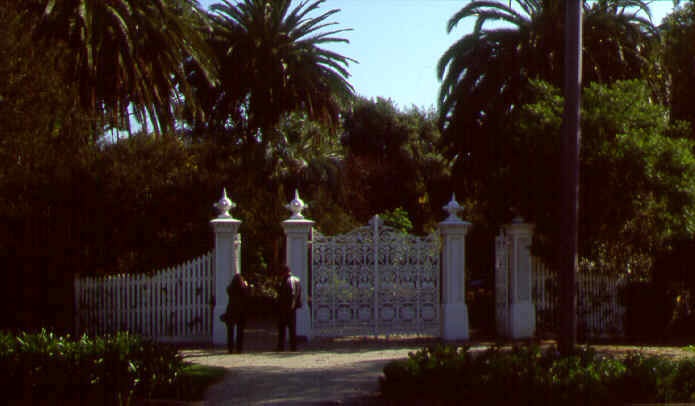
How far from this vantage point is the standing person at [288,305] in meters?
14.9

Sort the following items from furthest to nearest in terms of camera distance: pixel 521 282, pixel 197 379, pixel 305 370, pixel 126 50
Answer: pixel 126 50
pixel 521 282
pixel 305 370
pixel 197 379

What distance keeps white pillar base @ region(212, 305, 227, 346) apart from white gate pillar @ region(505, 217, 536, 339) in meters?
5.45

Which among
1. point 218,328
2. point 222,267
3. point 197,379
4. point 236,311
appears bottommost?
point 197,379

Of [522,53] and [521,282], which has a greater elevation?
[522,53]

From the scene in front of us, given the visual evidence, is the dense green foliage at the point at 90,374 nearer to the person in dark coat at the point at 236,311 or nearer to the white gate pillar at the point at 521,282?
the person in dark coat at the point at 236,311

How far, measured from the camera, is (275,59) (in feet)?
83.7

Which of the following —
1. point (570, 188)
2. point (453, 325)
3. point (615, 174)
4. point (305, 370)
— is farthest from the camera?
point (453, 325)

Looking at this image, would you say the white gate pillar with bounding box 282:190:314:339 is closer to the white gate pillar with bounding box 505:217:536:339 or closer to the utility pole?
the white gate pillar with bounding box 505:217:536:339

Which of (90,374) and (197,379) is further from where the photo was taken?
(197,379)

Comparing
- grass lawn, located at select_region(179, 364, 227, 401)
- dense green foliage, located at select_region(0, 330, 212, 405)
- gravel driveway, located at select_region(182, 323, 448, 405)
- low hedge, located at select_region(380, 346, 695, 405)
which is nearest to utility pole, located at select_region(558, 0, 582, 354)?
low hedge, located at select_region(380, 346, 695, 405)

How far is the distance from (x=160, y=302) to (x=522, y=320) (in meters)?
6.85

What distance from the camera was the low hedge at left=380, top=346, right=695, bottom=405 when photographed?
8.70m

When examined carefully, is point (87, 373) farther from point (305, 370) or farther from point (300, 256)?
point (300, 256)

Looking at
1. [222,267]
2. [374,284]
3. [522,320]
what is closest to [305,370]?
[222,267]
